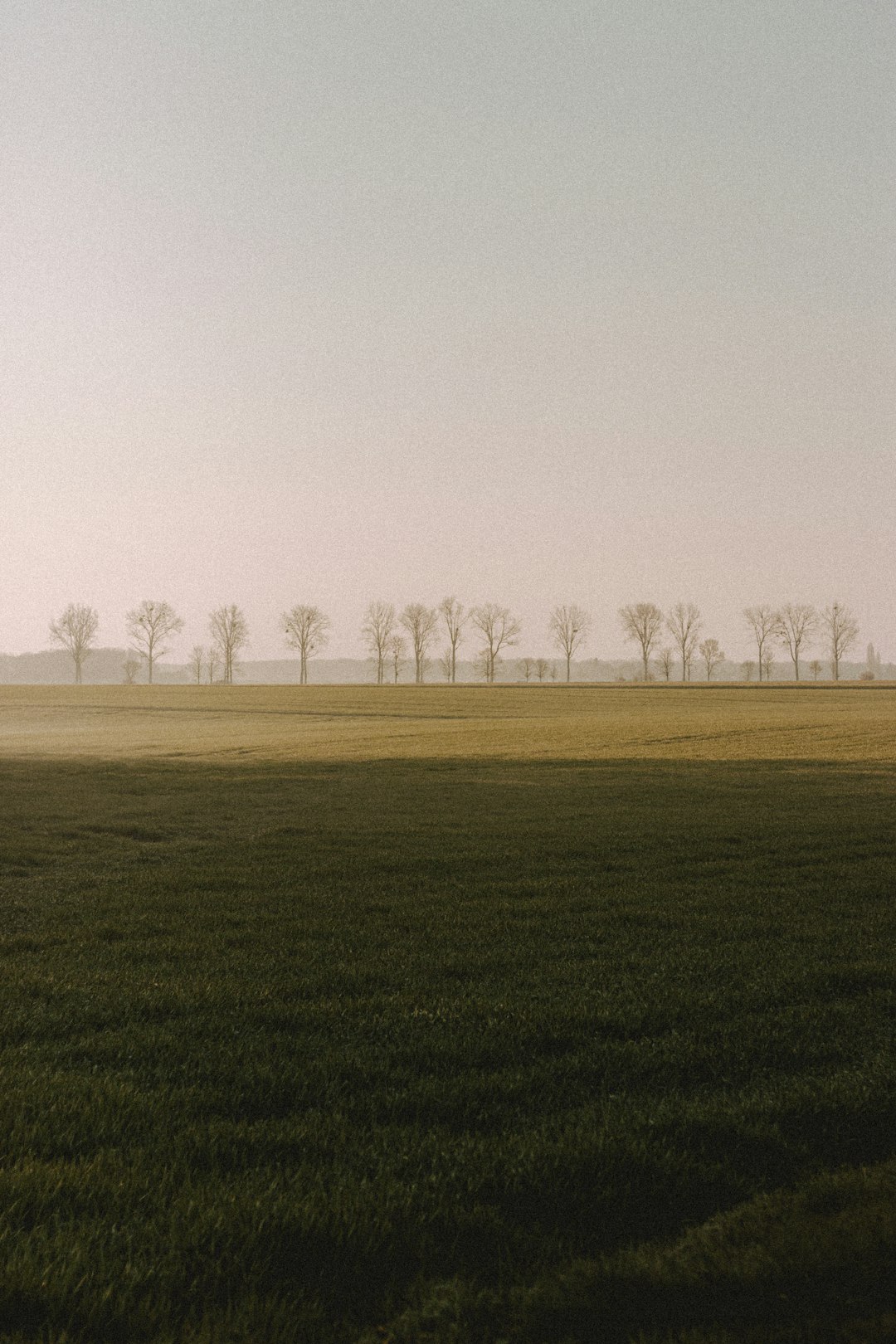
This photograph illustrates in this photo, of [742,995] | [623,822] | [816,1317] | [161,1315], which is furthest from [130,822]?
[816,1317]

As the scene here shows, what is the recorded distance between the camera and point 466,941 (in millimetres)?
7688

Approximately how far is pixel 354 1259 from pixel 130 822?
12.7m

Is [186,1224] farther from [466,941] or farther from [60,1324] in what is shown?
[466,941]

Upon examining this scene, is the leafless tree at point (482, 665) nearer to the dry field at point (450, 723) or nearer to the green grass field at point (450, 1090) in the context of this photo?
the dry field at point (450, 723)

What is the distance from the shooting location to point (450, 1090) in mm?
4660

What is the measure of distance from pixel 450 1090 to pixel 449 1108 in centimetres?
19

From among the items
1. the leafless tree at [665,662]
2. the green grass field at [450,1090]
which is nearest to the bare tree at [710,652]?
the leafless tree at [665,662]

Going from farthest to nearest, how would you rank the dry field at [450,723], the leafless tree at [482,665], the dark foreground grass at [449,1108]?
the leafless tree at [482,665] → the dry field at [450,723] → the dark foreground grass at [449,1108]

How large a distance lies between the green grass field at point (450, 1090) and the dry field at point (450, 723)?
1570 cm

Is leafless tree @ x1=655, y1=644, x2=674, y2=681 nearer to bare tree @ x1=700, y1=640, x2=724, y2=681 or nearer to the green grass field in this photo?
bare tree @ x1=700, y1=640, x2=724, y2=681

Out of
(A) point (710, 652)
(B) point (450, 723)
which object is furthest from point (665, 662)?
(B) point (450, 723)

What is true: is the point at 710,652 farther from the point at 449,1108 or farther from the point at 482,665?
the point at 449,1108

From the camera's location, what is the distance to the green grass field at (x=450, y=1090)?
3111 millimetres

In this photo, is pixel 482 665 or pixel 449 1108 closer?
pixel 449 1108
